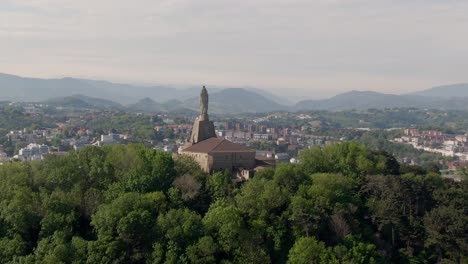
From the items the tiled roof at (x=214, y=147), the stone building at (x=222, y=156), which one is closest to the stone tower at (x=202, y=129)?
the stone building at (x=222, y=156)

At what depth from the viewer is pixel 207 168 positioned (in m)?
43.6

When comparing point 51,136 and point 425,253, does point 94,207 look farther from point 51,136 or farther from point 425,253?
point 51,136

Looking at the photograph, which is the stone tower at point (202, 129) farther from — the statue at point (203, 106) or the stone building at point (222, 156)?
the stone building at point (222, 156)

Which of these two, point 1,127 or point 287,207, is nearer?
point 287,207

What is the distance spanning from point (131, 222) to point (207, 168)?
1037cm

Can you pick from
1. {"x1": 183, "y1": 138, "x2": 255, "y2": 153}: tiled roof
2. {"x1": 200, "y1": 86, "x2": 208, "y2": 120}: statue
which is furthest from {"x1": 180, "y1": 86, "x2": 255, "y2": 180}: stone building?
{"x1": 200, "y1": 86, "x2": 208, "y2": 120}: statue

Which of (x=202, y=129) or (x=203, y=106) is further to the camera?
(x=203, y=106)

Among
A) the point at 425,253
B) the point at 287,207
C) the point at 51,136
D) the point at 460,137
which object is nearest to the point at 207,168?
the point at 287,207

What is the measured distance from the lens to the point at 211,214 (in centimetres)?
3578

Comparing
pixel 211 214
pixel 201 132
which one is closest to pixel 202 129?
pixel 201 132

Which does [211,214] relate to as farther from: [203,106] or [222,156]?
[203,106]

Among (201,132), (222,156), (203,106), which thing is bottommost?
(222,156)

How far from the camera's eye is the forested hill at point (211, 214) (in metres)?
33.9

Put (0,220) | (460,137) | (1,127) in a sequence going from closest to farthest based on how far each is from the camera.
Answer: (0,220), (1,127), (460,137)
